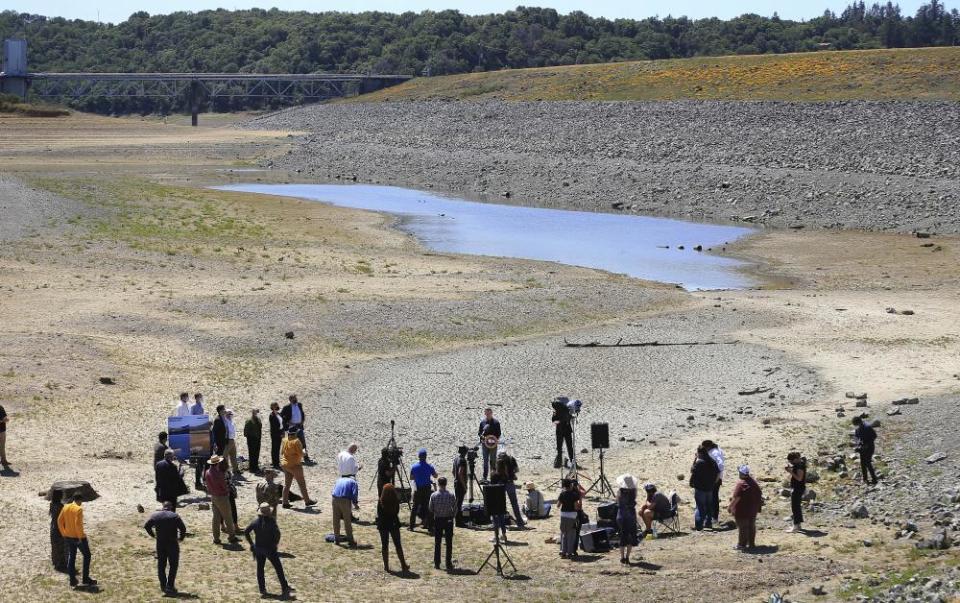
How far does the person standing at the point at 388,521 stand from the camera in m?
18.7

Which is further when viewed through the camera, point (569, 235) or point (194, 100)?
point (194, 100)

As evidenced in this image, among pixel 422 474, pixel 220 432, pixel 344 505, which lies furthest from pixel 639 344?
pixel 344 505

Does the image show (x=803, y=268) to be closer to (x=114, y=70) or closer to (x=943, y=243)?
(x=943, y=243)

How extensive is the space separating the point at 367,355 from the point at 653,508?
14659 mm

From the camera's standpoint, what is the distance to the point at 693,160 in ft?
252

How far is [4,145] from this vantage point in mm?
106500

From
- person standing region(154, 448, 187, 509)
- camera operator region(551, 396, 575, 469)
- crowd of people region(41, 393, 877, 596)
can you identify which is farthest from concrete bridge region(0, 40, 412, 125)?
person standing region(154, 448, 187, 509)

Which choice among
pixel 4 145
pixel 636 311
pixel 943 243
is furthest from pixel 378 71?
pixel 636 311

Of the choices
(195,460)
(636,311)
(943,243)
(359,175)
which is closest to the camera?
(195,460)

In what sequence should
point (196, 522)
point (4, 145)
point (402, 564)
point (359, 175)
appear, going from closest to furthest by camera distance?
point (402, 564)
point (196, 522)
point (359, 175)
point (4, 145)

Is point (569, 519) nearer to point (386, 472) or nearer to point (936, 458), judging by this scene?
point (386, 472)

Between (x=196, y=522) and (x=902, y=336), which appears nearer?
(x=196, y=522)

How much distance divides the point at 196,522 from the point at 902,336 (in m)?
21.0

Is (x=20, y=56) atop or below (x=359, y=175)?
atop
